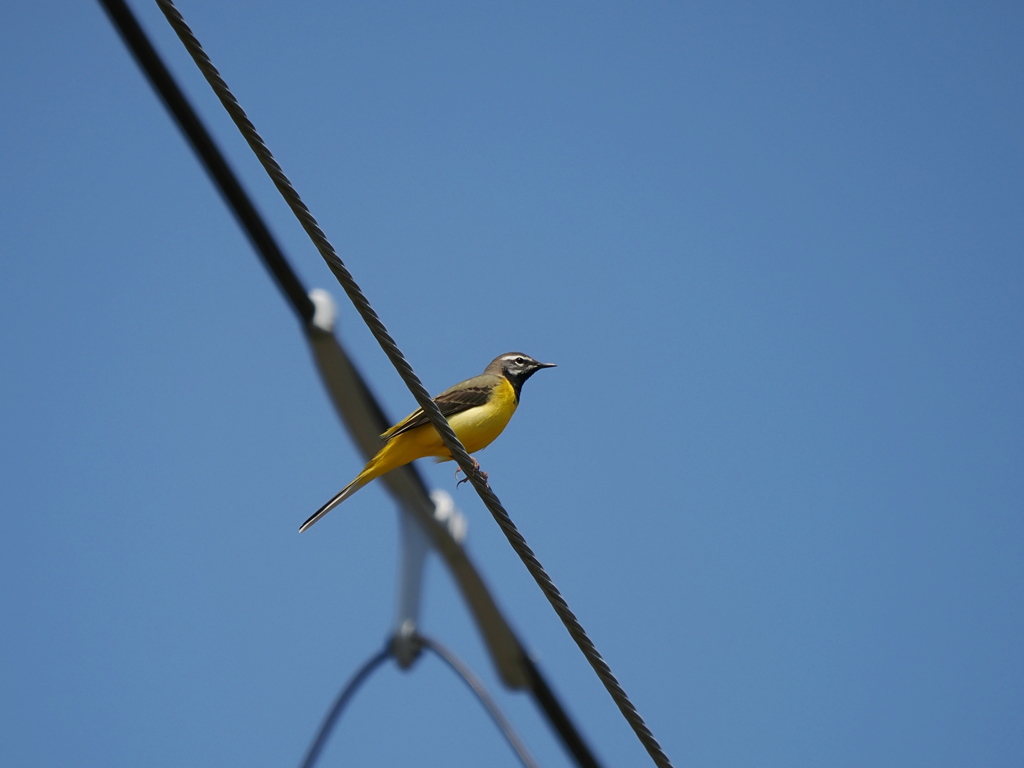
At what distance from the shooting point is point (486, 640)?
5.75m

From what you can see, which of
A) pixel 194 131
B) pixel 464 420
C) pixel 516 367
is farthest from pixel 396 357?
pixel 516 367

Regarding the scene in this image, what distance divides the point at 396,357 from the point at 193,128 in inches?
61.2

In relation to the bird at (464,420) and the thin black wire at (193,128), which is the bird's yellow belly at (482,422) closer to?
the bird at (464,420)

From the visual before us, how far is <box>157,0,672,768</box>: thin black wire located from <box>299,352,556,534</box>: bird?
1.94 metres

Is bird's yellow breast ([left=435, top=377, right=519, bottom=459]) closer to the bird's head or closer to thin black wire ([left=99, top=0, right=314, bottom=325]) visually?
the bird's head

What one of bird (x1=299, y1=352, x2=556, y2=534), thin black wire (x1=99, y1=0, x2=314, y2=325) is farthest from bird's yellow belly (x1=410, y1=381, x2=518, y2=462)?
thin black wire (x1=99, y1=0, x2=314, y2=325)

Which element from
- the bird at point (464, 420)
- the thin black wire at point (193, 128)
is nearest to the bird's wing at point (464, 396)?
the bird at point (464, 420)

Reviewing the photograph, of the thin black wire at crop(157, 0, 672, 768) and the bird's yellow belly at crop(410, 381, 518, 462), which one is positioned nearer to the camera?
the thin black wire at crop(157, 0, 672, 768)

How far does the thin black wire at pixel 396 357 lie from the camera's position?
12.6ft

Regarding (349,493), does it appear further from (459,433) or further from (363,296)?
(363,296)

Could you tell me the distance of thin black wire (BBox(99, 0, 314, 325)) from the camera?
4.43 m

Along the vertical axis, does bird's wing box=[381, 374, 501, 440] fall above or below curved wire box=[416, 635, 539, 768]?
above

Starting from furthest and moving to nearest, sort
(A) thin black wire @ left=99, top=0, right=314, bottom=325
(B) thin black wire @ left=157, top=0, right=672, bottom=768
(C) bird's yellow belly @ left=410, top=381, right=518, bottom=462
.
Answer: (C) bird's yellow belly @ left=410, top=381, right=518, bottom=462, (A) thin black wire @ left=99, top=0, right=314, bottom=325, (B) thin black wire @ left=157, top=0, right=672, bottom=768

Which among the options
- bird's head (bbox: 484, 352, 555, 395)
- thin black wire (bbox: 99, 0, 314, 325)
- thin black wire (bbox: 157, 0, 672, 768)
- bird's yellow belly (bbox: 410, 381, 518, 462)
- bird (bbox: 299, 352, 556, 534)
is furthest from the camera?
bird's head (bbox: 484, 352, 555, 395)
